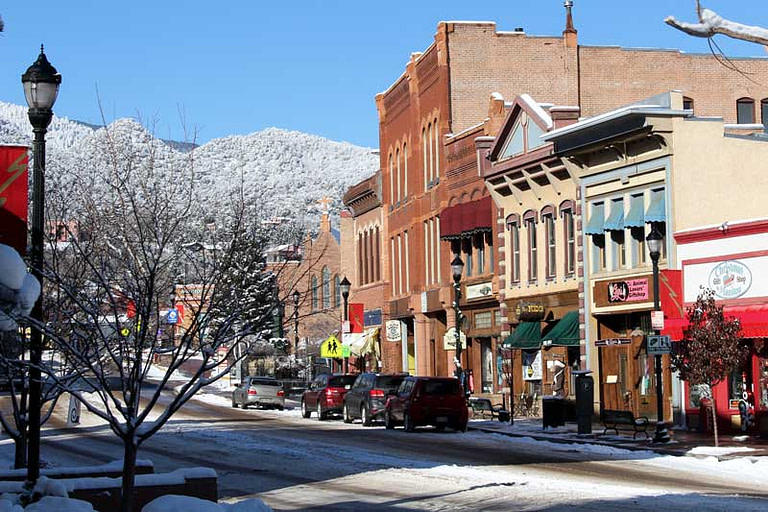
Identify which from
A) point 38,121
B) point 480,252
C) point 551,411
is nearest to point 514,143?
point 480,252

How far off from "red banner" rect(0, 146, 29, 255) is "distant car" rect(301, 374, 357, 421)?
31432 mm

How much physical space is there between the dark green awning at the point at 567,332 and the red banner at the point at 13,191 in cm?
2907

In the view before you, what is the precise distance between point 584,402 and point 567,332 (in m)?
8.49

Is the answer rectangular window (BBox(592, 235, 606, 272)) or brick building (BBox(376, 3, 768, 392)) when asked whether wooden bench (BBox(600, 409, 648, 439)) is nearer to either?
rectangular window (BBox(592, 235, 606, 272))

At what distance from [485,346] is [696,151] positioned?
17760mm

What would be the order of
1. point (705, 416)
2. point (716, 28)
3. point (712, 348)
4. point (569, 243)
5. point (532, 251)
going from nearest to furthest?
point (716, 28) < point (712, 348) < point (705, 416) < point (569, 243) < point (532, 251)

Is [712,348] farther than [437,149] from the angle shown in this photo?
No

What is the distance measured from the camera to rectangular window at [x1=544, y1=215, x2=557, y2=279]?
46344 mm

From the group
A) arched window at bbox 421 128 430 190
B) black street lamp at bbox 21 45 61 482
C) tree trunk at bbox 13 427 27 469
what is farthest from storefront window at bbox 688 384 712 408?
arched window at bbox 421 128 430 190

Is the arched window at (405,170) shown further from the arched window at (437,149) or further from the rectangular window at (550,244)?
the rectangular window at (550,244)

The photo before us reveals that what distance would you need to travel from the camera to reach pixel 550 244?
4662 cm

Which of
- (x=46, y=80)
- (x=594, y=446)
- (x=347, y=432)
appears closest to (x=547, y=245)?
(x=347, y=432)

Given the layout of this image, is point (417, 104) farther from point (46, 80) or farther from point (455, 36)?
point (46, 80)

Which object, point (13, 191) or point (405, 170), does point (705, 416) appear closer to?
point (13, 191)
